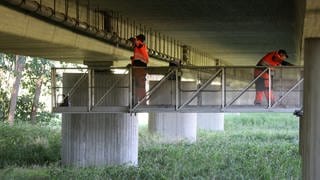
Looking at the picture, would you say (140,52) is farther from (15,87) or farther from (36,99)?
(36,99)

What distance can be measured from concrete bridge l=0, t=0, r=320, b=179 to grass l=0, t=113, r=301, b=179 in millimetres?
1491

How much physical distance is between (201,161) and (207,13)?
20.0 ft

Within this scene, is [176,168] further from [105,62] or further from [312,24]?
[312,24]

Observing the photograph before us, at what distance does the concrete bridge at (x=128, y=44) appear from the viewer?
12930mm

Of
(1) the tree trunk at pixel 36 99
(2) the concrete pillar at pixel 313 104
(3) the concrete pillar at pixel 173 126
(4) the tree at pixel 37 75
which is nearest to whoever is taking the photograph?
(2) the concrete pillar at pixel 313 104

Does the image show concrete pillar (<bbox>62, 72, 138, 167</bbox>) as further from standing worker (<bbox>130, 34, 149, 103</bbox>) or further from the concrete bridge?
standing worker (<bbox>130, 34, 149, 103</bbox>)

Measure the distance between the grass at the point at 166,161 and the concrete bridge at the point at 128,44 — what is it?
4.89 feet

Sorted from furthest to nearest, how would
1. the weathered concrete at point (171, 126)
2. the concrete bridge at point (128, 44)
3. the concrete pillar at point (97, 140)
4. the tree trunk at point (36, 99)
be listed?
1. the tree trunk at point (36, 99)
2. the weathered concrete at point (171, 126)
3. the concrete pillar at point (97, 140)
4. the concrete bridge at point (128, 44)

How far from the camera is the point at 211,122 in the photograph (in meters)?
48.1

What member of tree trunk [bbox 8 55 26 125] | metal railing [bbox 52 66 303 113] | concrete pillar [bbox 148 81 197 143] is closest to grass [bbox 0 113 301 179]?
concrete pillar [bbox 148 81 197 143]

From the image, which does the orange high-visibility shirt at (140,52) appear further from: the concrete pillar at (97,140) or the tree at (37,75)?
the tree at (37,75)

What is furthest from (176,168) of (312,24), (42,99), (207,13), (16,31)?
(42,99)

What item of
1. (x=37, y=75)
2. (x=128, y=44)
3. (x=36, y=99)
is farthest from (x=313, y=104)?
(x=37, y=75)

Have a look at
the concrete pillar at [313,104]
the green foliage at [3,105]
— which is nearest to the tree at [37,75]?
the green foliage at [3,105]
